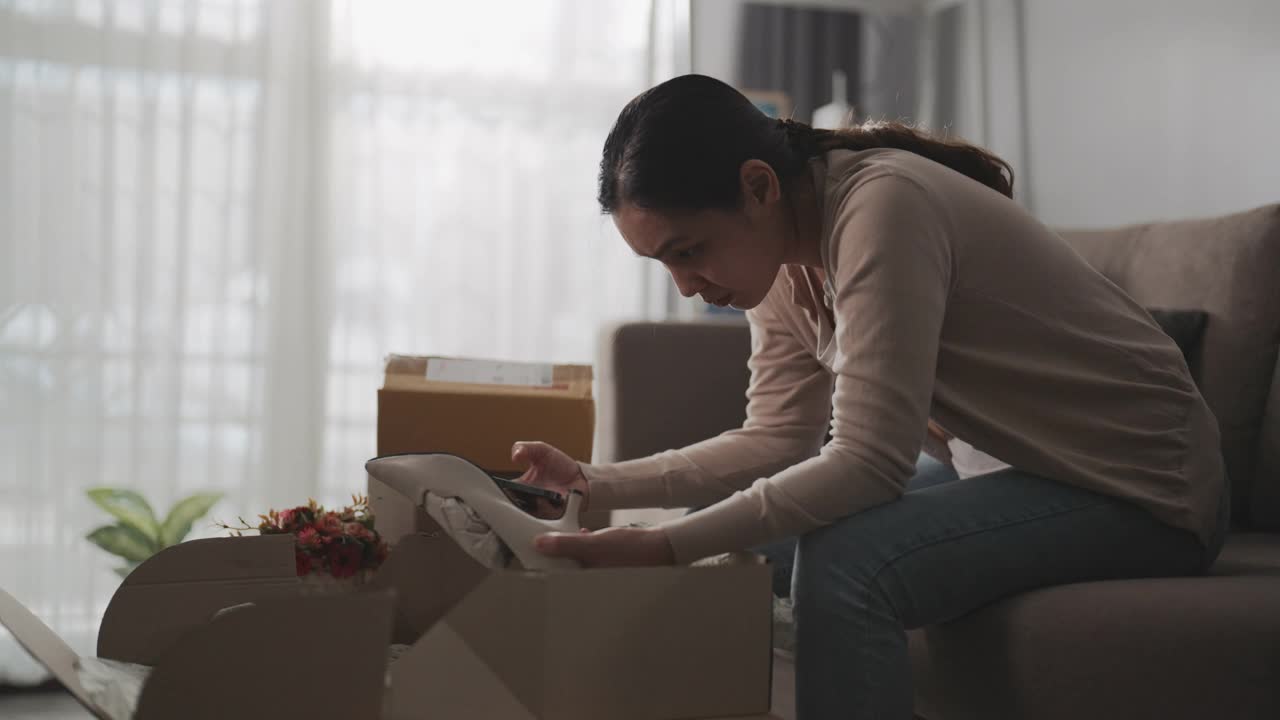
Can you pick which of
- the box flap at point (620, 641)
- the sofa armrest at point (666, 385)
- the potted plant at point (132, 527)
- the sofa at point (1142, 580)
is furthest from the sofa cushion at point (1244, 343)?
the potted plant at point (132, 527)

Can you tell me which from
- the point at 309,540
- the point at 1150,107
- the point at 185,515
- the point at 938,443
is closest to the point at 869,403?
the point at 938,443

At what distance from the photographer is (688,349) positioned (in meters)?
1.64

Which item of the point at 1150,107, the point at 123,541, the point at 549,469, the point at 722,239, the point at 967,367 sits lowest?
the point at 123,541

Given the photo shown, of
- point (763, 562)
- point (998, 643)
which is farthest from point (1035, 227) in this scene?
point (763, 562)

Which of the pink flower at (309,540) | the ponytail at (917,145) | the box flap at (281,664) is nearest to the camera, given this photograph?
the box flap at (281,664)

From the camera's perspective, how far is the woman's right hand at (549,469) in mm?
1108

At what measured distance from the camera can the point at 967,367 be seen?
0.97 metres

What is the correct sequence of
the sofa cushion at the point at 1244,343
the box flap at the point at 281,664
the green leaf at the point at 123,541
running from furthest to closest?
the green leaf at the point at 123,541 → the sofa cushion at the point at 1244,343 → the box flap at the point at 281,664

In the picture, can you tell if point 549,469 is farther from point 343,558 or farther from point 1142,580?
point 1142,580

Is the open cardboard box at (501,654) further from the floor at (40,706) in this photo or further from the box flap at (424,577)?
the floor at (40,706)

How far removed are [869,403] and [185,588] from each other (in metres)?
0.55

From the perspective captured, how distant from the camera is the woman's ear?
98 cm

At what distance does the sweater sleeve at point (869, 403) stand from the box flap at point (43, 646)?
0.41m

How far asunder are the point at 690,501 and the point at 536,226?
1695mm
